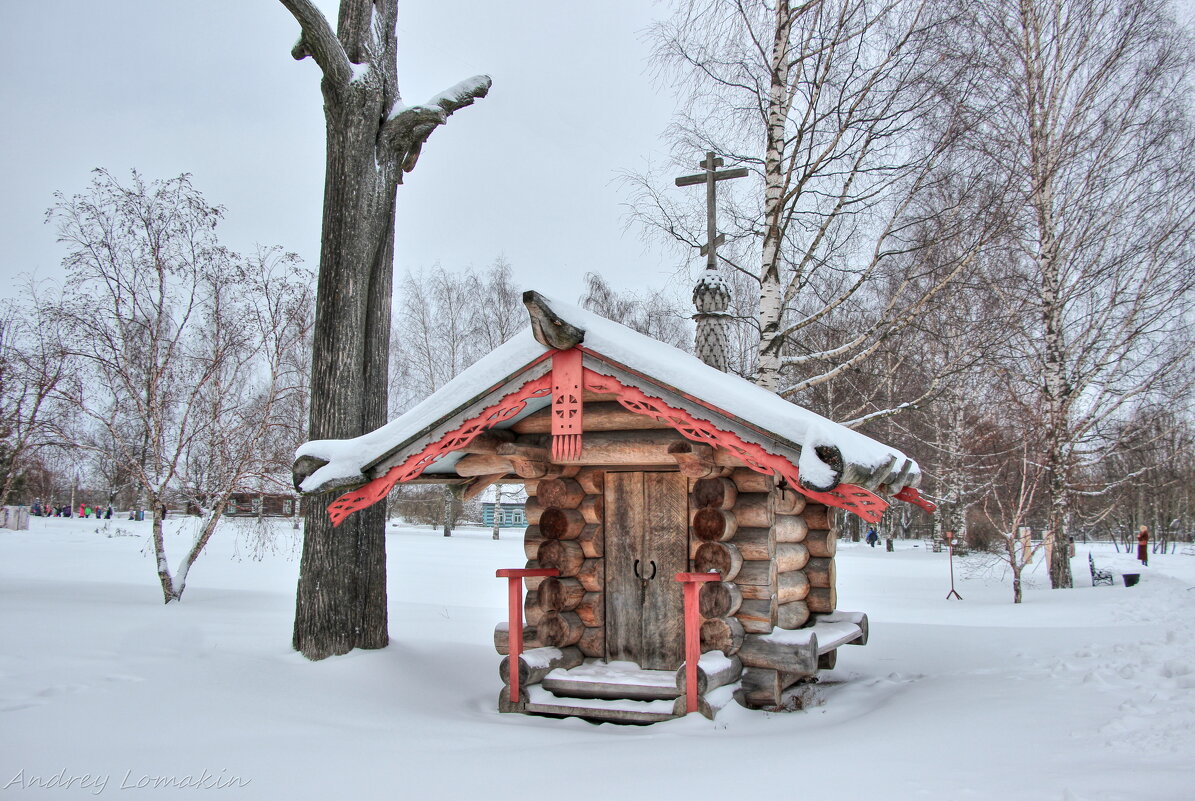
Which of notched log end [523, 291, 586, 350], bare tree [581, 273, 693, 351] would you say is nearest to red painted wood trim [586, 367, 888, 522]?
notched log end [523, 291, 586, 350]

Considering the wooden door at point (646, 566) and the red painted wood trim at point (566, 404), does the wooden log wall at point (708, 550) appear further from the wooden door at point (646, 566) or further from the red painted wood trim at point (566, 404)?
the red painted wood trim at point (566, 404)

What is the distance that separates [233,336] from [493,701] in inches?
303

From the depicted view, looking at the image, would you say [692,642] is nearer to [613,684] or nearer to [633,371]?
[613,684]

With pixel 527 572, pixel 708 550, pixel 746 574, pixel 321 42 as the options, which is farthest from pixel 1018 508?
pixel 321 42

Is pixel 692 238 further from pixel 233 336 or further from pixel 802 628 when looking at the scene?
pixel 233 336

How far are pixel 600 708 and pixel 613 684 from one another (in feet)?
0.67

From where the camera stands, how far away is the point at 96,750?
15.9ft

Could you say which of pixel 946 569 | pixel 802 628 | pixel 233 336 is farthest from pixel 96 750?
pixel 946 569

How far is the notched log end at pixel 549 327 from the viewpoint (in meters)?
5.56

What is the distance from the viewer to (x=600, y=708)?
6266mm

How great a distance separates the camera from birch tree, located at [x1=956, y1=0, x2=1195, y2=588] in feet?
45.7

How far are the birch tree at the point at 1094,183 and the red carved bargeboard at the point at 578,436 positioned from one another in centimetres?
1038

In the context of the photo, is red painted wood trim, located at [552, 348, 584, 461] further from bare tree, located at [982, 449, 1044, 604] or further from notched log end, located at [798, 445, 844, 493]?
bare tree, located at [982, 449, 1044, 604]

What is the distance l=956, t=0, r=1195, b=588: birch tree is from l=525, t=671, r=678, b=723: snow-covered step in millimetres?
10942
